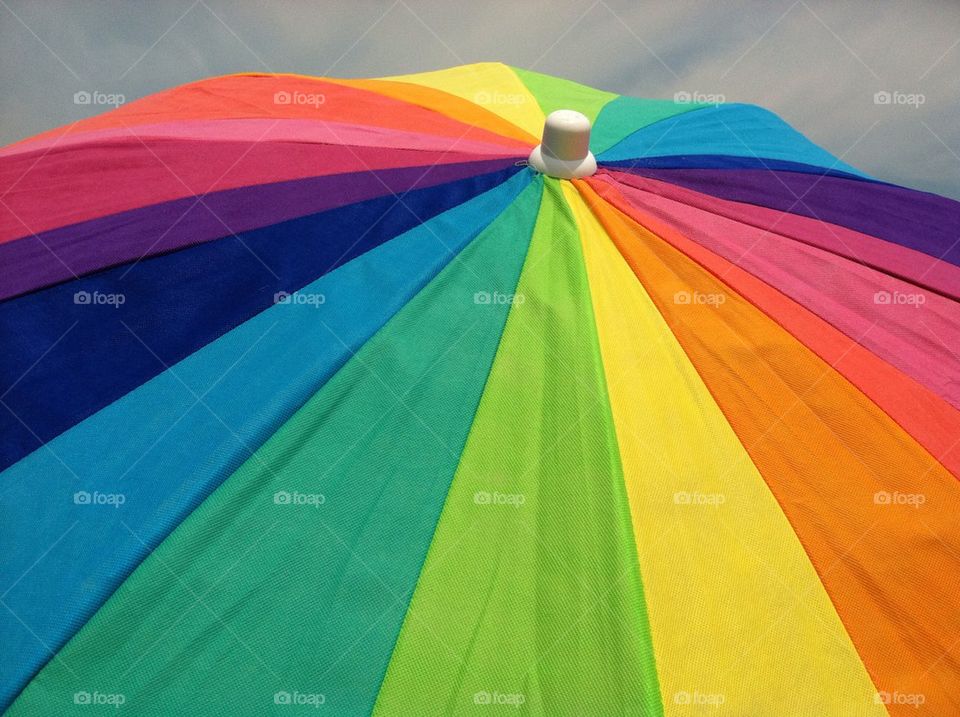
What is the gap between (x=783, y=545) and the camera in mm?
2000

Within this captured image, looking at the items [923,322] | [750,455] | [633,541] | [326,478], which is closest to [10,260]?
[326,478]

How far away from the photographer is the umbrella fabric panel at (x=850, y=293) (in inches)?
98.7

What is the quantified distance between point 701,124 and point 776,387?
195 cm

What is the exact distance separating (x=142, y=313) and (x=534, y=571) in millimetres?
1305

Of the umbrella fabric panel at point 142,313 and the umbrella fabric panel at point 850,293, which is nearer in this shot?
the umbrella fabric panel at point 142,313

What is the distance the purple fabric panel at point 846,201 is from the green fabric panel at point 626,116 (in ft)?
1.23

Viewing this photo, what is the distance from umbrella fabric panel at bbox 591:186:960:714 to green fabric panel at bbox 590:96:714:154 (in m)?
1.12

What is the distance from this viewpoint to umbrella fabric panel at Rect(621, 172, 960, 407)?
98.7 inches

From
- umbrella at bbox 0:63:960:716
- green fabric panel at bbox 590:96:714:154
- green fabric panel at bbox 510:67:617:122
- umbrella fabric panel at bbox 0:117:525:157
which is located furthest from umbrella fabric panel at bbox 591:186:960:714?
green fabric panel at bbox 510:67:617:122

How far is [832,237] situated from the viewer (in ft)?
9.60

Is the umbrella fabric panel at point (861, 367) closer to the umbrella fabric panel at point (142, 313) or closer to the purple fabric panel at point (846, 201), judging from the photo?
Result: the purple fabric panel at point (846, 201)

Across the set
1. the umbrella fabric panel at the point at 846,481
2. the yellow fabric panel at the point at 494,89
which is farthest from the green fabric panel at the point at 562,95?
the umbrella fabric panel at the point at 846,481

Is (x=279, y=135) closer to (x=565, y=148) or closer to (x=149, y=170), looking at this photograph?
(x=149, y=170)

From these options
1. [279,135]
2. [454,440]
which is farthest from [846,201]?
[279,135]
